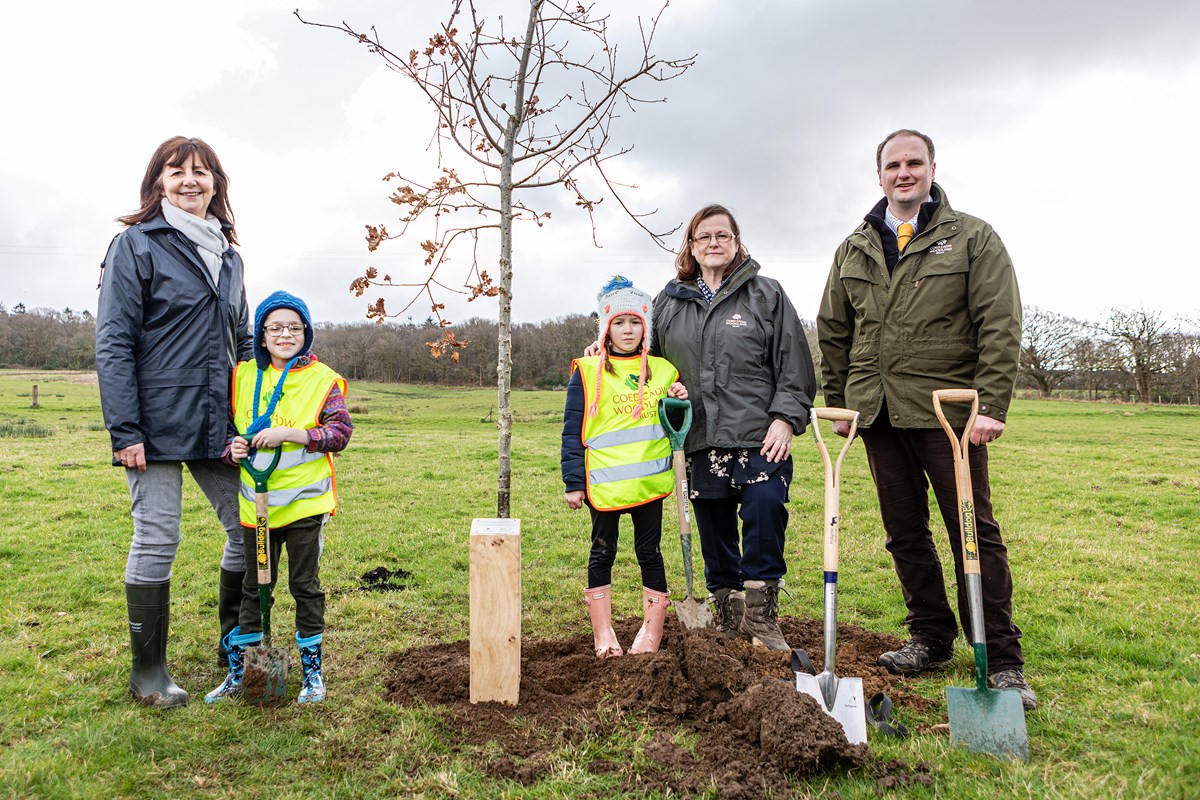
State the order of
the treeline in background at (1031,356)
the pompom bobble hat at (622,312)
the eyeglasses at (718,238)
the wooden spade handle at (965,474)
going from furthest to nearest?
1. the treeline in background at (1031,356)
2. the eyeglasses at (718,238)
3. the pompom bobble hat at (622,312)
4. the wooden spade handle at (965,474)

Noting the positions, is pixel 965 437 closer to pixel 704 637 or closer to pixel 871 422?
pixel 871 422

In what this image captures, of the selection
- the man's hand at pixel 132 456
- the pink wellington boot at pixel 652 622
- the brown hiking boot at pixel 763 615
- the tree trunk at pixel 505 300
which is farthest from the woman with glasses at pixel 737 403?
the man's hand at pixel 132 456

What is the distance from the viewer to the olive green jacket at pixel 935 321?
3771 millimetres

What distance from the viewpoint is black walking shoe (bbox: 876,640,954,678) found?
418 cm

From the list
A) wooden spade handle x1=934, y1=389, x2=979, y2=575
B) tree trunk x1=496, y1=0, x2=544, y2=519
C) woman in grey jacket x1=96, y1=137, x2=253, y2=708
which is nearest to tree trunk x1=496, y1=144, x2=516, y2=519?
tree trunk x1=496, y1=0, x2=544, y2=519

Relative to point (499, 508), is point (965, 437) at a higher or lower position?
higher

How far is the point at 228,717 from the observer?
3.57 metres

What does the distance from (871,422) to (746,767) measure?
202 cm

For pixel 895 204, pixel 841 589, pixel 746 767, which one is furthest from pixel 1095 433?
pixel 746 767

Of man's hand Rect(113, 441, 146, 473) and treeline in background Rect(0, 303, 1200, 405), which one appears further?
treeline in background Rect(0, 303, 1200, 405)

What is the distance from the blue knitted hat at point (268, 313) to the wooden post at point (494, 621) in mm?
1502

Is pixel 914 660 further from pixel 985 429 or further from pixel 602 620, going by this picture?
pixel 602 620

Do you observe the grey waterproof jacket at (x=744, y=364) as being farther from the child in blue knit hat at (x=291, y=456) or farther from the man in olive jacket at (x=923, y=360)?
the child in blue knit hat at (x=291, y=456)

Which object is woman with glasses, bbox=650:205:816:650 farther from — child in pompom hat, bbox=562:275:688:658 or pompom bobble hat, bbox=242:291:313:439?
pompom bobble hat, bbox=242:291:313:439
